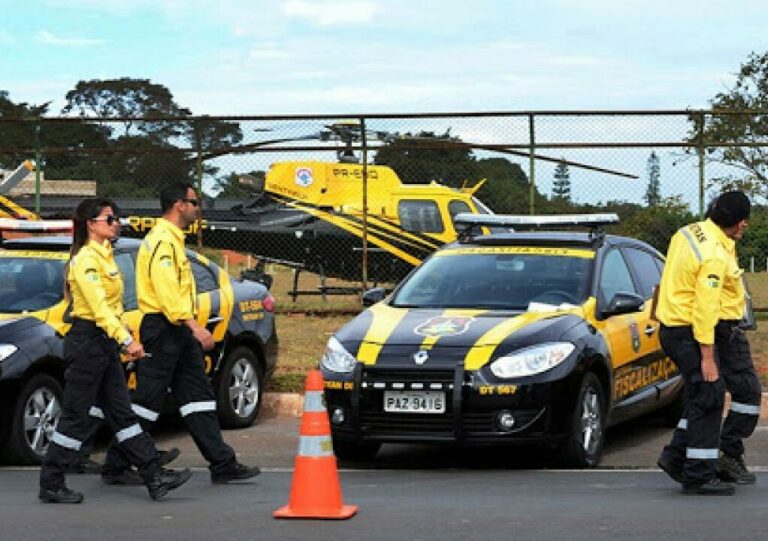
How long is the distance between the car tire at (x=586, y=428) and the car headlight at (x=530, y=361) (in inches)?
10.5

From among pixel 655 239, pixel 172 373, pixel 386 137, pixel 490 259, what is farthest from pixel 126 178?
pixel 172 373

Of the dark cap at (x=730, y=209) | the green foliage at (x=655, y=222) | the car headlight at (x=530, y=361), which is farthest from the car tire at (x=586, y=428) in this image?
the green foliage at (x=655, y=222)

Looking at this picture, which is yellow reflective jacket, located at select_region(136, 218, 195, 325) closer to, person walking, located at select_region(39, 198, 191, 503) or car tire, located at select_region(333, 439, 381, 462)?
person walking, located at select_region(39, 198, 191, 503)

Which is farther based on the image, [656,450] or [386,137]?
[386,137]

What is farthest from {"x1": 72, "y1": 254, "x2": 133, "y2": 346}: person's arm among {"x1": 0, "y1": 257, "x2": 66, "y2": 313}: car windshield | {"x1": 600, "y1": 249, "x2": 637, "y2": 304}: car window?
{"x1": 600, "y1": 249, "x2": 637, "y2": 304}: car window

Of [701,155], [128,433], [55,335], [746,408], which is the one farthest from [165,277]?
[701,155]

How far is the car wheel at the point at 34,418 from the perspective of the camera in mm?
9961

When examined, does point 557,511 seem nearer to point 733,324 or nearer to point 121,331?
point 733,324

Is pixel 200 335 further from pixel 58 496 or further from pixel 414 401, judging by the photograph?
pixel 414 401

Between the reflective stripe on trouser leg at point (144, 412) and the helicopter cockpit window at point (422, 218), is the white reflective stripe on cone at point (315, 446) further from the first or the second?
the helicopter cockpit window at point (422, 218)

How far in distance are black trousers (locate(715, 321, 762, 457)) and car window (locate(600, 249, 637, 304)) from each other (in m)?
1.93

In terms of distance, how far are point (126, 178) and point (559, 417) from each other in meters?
12.0

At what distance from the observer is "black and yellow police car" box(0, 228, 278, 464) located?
9.99 metres

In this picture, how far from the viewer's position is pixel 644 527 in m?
7.55
